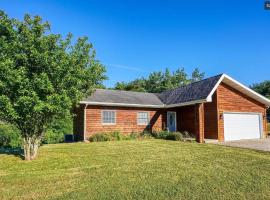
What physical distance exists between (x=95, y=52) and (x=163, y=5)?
27.9 ft

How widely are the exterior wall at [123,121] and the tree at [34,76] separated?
7742 mm

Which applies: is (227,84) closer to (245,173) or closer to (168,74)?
(245,173)

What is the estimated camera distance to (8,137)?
18984 mm

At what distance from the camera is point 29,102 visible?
8422 mm

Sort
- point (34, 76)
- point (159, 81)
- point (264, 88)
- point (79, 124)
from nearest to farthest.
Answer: point (34, 76) → point (79, 124) → point (159, 81) → point (264, 88)

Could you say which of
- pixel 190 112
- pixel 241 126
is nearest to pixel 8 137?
pixel 190 112

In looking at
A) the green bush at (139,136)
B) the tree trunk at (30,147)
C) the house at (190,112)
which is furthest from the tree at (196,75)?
the tree trunk at (30,147)

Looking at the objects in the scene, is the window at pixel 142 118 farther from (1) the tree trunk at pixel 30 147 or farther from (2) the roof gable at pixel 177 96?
(1) the tree trunk at pixel 30 147

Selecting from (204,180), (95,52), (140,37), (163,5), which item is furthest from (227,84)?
(204,180)

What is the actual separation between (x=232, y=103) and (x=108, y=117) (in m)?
9.86

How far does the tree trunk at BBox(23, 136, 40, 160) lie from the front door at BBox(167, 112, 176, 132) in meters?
13.3

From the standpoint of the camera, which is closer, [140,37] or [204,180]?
[204,180]

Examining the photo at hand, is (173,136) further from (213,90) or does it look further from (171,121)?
(213,90)

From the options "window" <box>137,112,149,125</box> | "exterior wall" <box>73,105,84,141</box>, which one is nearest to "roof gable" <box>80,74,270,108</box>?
"window" <box>137,112,149,125</box>
